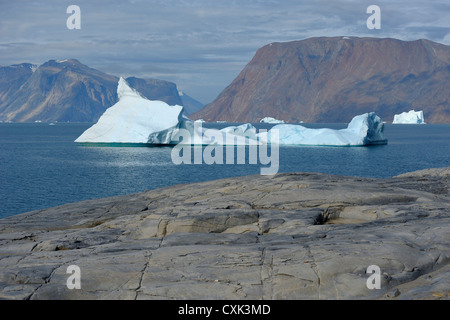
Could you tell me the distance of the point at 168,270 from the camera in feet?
32.2

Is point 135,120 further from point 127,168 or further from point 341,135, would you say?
point 341,135

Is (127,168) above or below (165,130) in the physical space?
below

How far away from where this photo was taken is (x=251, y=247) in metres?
10.7

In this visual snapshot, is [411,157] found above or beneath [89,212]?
beneath

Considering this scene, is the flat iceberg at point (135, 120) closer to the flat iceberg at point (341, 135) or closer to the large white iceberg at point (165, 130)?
the large white iceberg at point (165, 130)

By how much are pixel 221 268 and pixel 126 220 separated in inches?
227

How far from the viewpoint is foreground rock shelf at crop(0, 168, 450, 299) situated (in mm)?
9094

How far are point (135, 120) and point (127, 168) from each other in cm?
1127

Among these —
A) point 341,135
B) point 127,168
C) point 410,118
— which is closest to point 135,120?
point 127,168

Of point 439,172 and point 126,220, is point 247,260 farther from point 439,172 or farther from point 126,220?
point 439,172

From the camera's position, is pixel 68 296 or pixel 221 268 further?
pixel 221 268

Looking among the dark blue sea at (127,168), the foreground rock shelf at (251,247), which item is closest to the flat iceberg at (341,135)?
the dark blue sea at (127,168)
